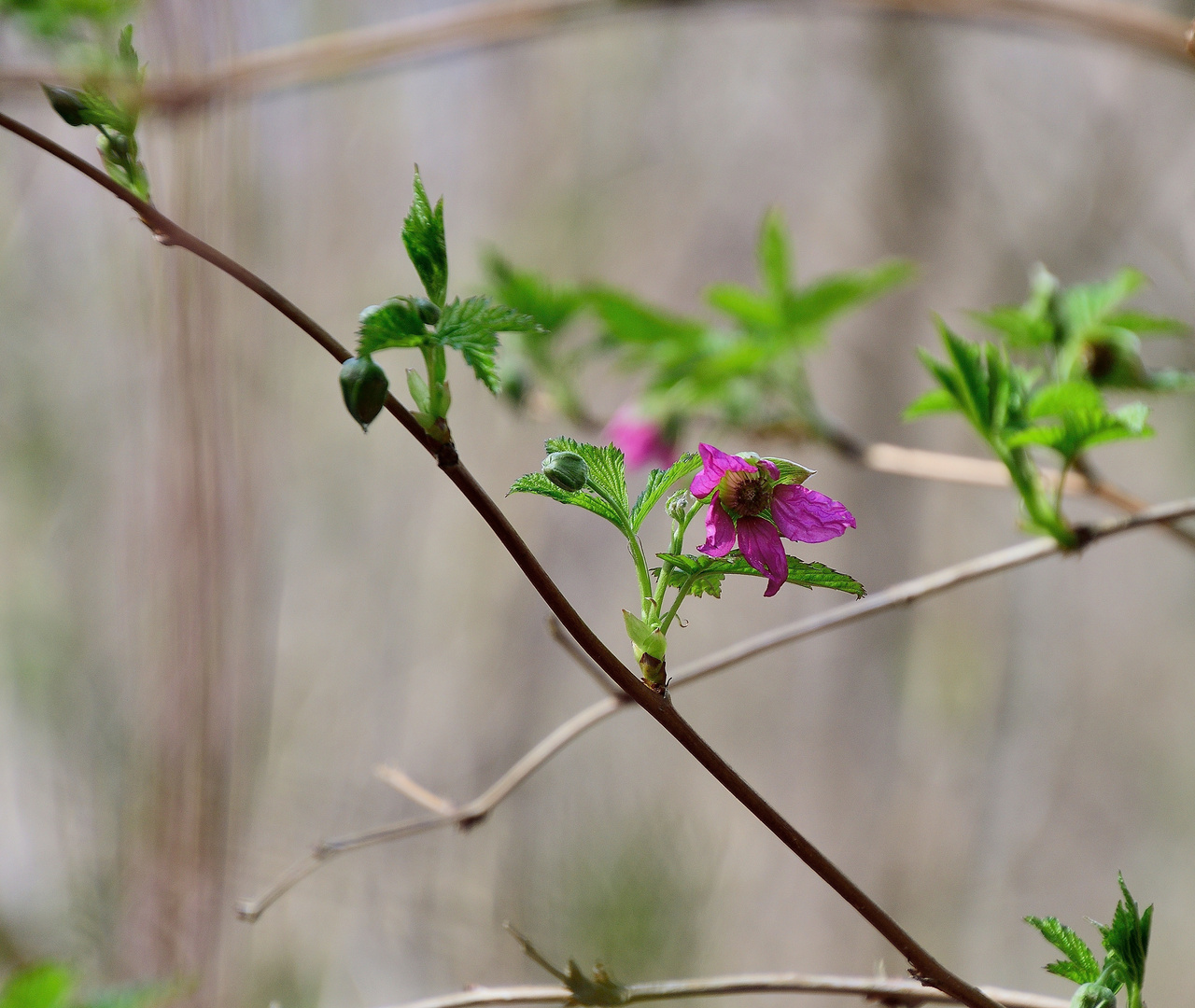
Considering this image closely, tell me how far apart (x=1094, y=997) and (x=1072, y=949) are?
2 centimetres

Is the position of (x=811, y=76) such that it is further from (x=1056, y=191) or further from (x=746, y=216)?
(x=1056, y=191)

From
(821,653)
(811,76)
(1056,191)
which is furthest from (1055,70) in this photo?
(821,653)

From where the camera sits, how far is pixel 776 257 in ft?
2.06

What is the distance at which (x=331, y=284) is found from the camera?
173 centimetres

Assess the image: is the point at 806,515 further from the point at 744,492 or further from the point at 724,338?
the point at 724,338

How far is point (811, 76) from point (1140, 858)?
4.46ft

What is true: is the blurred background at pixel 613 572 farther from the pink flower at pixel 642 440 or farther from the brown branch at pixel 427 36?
the pink flower at pixel 642 440

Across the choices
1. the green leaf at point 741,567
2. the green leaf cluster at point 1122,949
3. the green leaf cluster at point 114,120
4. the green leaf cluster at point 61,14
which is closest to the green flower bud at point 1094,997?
the green leaf cluster at point 1122,949

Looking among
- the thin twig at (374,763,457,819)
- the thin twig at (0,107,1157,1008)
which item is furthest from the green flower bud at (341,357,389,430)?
the thin twig at (374,763,457,819)

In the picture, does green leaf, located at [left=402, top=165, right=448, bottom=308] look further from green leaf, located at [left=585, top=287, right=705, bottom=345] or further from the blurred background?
the blurred background

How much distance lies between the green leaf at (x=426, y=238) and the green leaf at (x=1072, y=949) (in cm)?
26

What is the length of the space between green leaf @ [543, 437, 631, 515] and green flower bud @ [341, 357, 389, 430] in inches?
2.2

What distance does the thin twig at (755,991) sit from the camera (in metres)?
0.26

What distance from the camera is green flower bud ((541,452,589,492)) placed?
23 centimetres
